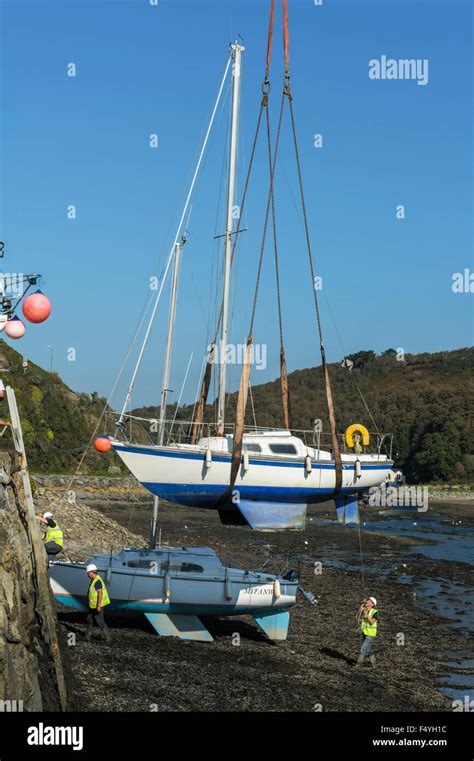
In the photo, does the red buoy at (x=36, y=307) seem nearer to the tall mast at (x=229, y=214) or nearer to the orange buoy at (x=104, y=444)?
the orange buoy at (x=104, y=444)

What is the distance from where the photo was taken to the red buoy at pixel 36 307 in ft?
51.1

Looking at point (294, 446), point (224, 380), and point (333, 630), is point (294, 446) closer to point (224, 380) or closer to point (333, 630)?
point (224, 380)

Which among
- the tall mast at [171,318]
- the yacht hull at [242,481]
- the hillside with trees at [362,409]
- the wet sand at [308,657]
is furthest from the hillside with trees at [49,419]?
the yacht hull at [242,481]

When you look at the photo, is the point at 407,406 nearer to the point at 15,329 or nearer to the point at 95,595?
the point at 95,595

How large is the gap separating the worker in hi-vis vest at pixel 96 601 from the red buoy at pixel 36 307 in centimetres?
994

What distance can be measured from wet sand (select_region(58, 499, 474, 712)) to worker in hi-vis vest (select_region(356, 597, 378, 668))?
43 cm

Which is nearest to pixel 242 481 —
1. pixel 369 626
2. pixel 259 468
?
pixel 259 468

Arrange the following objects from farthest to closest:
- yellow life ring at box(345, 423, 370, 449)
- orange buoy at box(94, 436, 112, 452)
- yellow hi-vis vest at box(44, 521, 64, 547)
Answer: yellow hi-vis vest at box(44, 521, 64, 547) < yellow life ring at box(345, 423, 370, 449) < orange buoy at box(94, 436, 112, 452)

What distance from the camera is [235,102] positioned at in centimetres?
2362

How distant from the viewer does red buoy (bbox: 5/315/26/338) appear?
16438 mm

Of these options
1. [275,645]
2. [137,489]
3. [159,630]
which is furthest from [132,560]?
[137,489]

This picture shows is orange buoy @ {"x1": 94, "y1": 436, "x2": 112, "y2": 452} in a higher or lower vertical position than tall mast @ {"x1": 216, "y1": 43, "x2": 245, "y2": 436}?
lower

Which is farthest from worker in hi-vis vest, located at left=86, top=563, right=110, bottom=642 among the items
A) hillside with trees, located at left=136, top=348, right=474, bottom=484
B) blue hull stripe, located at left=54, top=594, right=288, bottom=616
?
hillside with trees, located at left=136, top=348, right=474, bottom=484

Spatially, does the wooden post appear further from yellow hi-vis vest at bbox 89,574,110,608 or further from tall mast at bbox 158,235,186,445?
tall mast at bbox 158,235,186,445
